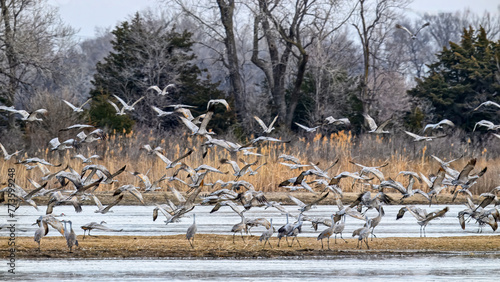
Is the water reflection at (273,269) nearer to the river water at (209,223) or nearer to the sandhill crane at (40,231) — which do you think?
the sandhill crane at (40,231)

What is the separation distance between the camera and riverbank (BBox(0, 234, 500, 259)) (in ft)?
32.5

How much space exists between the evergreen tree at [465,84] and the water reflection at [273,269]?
86.2ft

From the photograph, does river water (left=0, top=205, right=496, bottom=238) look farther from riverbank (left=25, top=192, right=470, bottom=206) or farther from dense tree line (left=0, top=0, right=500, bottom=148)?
dense tree line (left=0, top=0, right=500, bottom=148)

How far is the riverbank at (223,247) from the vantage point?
991 cm

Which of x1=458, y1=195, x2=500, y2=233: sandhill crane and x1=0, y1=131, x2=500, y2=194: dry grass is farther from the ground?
x1=0, y1=131, x2=500, y2=194: dry grass

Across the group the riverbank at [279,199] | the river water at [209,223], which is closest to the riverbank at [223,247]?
the river water at [209,223]

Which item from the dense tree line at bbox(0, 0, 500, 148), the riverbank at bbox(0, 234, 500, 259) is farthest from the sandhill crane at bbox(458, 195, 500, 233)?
the dense tree line at bbox(0, 0, 500, 148)

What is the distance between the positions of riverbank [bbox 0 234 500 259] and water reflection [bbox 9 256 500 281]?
28 cm

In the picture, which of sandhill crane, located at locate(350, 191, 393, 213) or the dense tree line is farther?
the dense tree line

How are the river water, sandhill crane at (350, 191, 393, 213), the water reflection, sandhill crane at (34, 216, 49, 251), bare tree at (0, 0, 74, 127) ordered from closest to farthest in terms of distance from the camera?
the water reflection < sandhill crane at (34, 216, 49, 251) < sandhill crane at (350, 191, 393, 213) < the river water < bare tree at (0, 0, 74, 127)

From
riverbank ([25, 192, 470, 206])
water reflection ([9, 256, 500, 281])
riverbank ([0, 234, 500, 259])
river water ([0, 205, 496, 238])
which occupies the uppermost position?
riverbank ([25, 192, 470, 206])

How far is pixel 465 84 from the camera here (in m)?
36.1

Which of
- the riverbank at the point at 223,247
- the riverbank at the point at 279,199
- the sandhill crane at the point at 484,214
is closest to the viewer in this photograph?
the riverbank at the point at 223,247

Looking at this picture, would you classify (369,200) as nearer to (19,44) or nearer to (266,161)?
(266,161)
